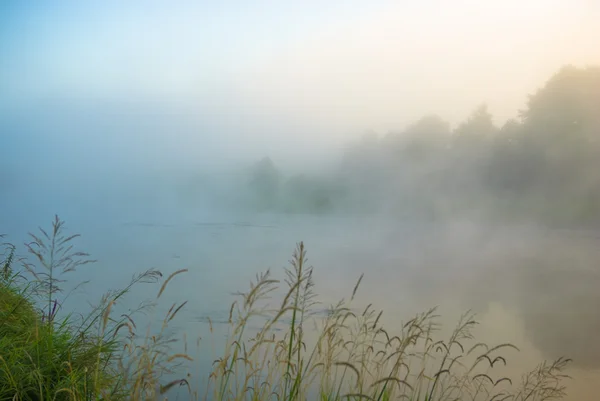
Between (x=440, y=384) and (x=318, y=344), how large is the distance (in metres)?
1.52

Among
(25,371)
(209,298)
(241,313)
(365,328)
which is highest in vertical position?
(241,313)

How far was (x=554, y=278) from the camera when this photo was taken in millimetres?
16172

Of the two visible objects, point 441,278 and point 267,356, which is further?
point 441,278

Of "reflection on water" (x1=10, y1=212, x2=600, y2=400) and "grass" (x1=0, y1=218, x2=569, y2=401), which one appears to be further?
"reflection on water" (x1=10, y1=212, x2=600, y2=400)

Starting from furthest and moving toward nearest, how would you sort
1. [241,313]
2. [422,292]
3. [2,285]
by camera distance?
1. [422,292]
2. [2,285]
3. [241,313]

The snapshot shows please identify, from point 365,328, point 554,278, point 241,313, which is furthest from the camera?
point 554,278

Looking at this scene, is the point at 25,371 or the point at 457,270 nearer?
the point at 25,371

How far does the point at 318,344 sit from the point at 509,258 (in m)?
18.5

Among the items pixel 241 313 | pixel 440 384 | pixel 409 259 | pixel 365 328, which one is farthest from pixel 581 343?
pixel 409 259

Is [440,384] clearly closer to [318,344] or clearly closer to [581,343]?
[318,344]

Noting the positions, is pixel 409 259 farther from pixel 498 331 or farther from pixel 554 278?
pixel 498 331

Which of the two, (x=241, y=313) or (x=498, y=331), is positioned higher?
(x=241, y=313)

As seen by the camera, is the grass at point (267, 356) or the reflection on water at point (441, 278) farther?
the reflection on water at point (441, 278)

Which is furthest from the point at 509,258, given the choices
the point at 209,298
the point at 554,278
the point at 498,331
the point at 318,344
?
the point at 318,344
